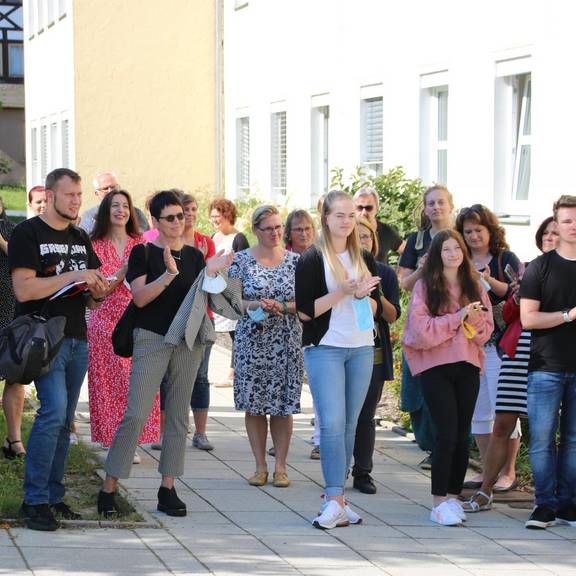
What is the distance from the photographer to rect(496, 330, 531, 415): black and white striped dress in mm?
8328

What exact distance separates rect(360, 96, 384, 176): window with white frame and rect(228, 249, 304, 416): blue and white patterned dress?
9812mm

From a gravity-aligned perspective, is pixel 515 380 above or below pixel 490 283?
below

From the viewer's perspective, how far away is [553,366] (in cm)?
790

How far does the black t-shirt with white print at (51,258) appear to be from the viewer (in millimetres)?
7406

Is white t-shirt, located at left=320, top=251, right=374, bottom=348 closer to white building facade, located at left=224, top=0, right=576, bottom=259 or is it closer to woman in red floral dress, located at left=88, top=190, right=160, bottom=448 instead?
woman in red floral dress, located at left=88, top=190, right=160, bottom=448

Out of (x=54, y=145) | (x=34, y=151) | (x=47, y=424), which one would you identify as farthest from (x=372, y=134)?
(x=34, y=151)

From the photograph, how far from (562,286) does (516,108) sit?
7.23 metres

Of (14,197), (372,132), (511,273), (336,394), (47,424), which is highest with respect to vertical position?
(372,132)

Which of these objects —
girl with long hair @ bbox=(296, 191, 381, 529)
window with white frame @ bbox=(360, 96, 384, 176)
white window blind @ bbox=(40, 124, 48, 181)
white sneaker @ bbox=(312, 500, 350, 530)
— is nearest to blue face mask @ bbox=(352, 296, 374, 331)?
girl with long hair @ bbox=(296, 191, 381, 529)

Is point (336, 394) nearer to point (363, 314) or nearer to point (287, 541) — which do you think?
point (363, 314)

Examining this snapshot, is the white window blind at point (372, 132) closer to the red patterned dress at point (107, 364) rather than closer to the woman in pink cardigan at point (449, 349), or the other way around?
the red patterned dress at point (107, 364)

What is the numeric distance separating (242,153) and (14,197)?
2313cm

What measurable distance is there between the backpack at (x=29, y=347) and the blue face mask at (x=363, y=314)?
1708mm

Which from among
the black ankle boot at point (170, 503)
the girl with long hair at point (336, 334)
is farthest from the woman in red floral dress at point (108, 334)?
the girl with long hair at point (336, 334)
